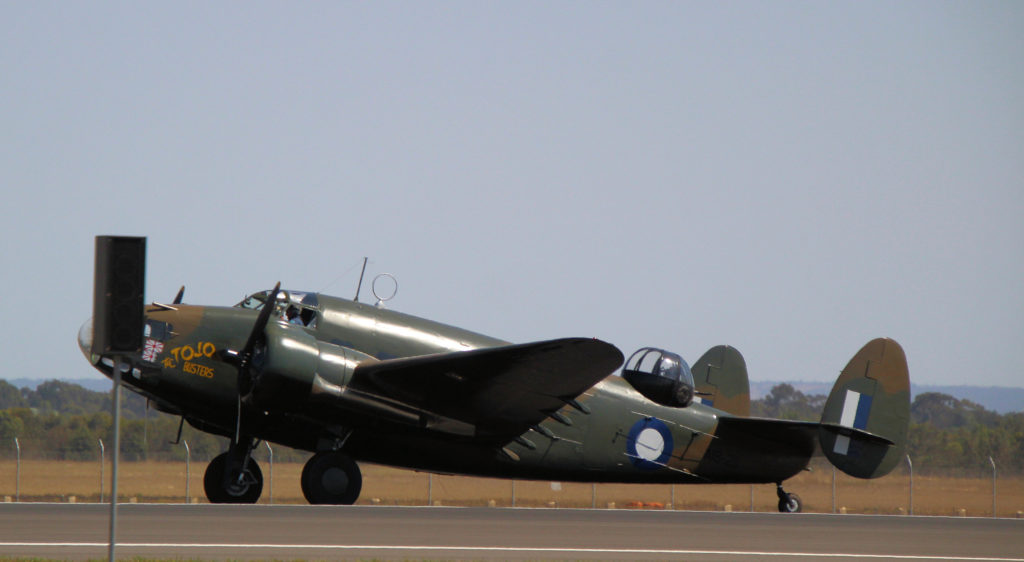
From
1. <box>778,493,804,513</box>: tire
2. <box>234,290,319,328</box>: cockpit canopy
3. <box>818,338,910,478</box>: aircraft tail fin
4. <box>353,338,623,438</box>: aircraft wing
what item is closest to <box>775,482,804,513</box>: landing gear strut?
<box>778,493,804,513</box>: tire

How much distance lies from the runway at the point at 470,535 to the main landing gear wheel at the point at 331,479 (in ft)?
1.76

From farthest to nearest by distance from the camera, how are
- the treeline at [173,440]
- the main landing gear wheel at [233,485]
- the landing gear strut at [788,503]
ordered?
the treeline at [173,440], the landing gear strut at [788,503], the main landing gear wheel at [233,485]

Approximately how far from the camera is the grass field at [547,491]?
26.4 meters

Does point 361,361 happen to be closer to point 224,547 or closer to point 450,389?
point 450,389

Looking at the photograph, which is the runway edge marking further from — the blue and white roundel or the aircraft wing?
the blue and white roundel

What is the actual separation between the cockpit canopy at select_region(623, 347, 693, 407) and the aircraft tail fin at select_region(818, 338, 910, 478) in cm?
252

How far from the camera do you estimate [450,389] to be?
55.9 feet

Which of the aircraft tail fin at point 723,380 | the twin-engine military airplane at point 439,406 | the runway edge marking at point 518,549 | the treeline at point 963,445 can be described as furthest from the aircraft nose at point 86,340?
the treeline at point 963,445

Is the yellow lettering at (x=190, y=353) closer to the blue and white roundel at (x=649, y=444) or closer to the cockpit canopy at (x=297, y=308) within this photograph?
the cockpit canopy at (x=297, y=308)

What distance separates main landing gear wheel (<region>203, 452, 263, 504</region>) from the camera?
17125 millimetres

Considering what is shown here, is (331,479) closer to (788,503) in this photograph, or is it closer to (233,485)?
(233,485)

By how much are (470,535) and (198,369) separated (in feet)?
17.3

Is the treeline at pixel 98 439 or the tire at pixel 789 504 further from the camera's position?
the treeline at pixel 98 439

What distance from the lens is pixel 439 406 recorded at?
56.7 feet
